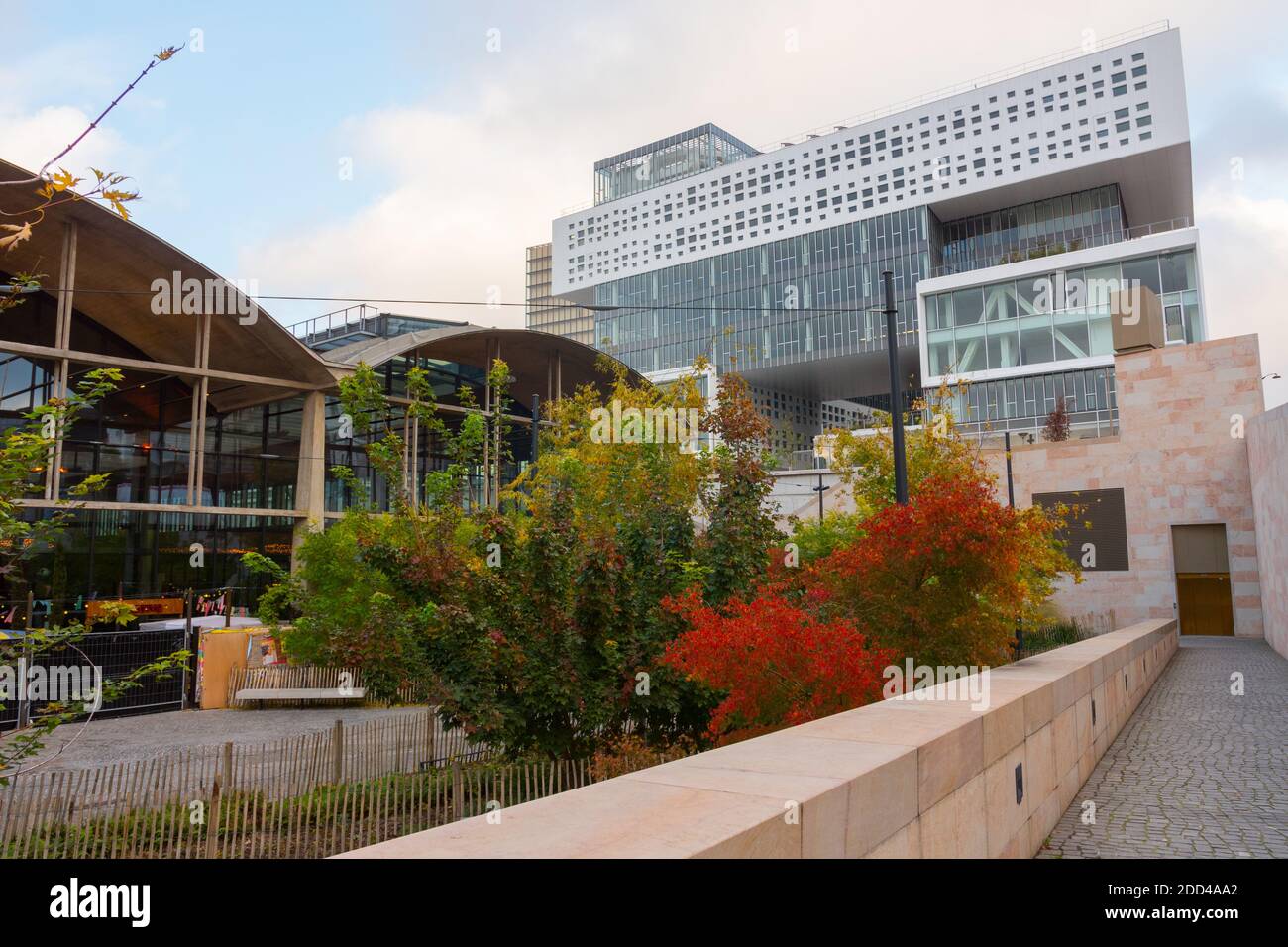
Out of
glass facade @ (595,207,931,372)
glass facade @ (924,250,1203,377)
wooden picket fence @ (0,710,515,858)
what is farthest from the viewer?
glass facade @ (595,207,931,372)

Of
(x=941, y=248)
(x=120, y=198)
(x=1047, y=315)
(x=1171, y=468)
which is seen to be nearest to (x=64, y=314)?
(x=120, y=198)

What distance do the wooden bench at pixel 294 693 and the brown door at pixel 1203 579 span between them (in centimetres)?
3086

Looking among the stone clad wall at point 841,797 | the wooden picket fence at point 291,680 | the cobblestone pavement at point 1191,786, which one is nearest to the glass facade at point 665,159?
the wooden picket fence at point 291,680

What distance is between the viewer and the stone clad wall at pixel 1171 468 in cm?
3391

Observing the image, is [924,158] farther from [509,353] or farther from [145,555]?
[145,555]

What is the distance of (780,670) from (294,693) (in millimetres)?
15646

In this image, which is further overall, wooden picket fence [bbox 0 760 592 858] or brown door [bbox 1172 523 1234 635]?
brown door [bbox 1172 523 1234 635]

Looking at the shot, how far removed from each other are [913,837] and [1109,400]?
57.5m

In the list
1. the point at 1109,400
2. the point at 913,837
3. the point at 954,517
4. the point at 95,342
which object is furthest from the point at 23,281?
the point at 1109,400

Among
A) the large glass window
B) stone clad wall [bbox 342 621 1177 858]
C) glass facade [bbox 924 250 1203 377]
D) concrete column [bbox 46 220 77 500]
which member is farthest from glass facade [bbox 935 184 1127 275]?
stone clad wall [bbox 342 621 1177 858]

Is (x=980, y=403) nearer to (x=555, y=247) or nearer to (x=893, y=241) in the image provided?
(x=893, y=241)

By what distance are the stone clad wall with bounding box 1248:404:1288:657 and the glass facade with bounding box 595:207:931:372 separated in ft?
138

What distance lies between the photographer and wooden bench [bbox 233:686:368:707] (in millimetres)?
20547

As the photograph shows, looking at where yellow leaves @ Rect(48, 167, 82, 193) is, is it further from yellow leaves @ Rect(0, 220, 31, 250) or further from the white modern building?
the white modern building
